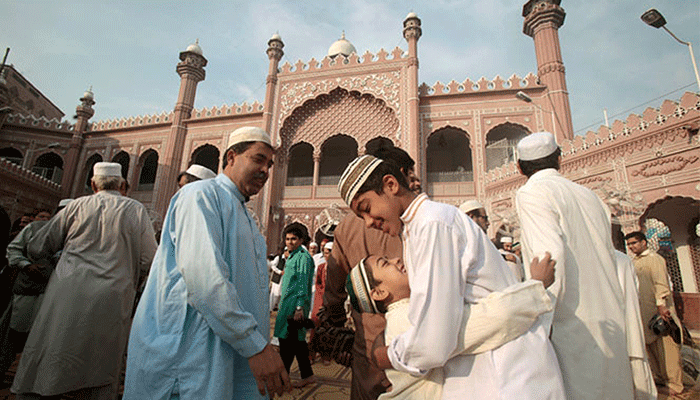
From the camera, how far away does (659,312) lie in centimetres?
395

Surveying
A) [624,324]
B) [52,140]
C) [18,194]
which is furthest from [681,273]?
[52,140]

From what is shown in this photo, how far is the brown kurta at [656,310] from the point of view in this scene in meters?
3.81

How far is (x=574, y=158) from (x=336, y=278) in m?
9.83

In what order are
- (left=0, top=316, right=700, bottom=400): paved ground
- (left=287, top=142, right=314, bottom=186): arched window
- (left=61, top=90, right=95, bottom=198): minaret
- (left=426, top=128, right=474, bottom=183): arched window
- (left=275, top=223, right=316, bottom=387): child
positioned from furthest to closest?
(left=287, top=142, right=314, bottom=186): arched window < (left=61, top=90, right=95, bottom=198): minaret < (left=426, top=128, right=474, bottom=183): arched window < (left=275, top=223, right=316, bottom=387): child < (left=0, top=316, right=700, bottom=400): paved ground

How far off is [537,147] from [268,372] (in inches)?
63.5

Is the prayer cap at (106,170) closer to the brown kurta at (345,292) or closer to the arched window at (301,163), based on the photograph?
the brown kurta at (345,292)

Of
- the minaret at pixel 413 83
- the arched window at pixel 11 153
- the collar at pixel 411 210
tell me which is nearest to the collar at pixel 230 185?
the collar at pixel 411 210

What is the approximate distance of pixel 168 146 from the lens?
14930mm

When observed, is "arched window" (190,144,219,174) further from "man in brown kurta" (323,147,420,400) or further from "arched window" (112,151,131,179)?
"man in brown kurta" (323,147,420,400)

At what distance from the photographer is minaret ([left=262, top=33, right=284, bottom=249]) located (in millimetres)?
12975

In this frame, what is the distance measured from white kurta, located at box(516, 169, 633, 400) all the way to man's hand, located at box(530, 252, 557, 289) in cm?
6

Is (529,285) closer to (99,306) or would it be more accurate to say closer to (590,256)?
(590,256)

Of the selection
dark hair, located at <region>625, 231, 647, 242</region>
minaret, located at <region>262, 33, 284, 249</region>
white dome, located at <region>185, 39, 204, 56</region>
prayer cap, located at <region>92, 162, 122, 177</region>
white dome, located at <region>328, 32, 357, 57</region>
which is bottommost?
dark hair, located at <region>625, 231, 647, 242</region>

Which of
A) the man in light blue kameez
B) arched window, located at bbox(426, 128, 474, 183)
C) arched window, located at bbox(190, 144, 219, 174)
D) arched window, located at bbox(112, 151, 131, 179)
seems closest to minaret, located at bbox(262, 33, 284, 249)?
arched window, located at bbox(190, 144, 219, 174)
